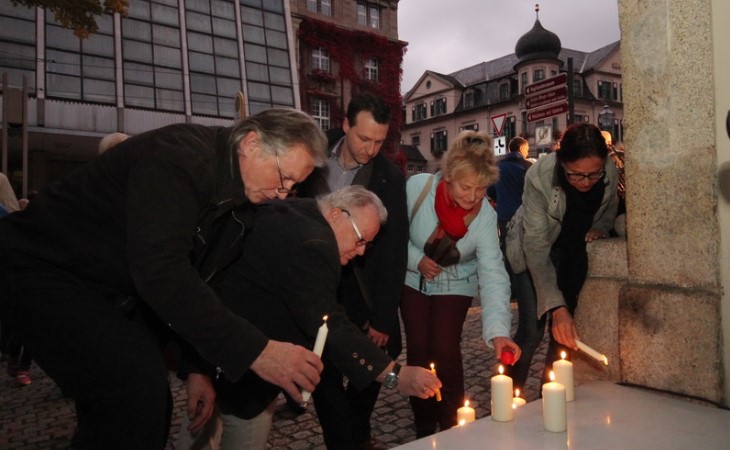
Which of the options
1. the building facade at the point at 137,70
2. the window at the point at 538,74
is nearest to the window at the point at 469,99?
the window at the point at 538,74

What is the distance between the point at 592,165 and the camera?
9.37ft

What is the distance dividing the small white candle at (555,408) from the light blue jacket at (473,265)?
73 centimetres

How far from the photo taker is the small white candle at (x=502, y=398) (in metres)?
2.28

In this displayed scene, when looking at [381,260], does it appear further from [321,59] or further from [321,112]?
[321,59]

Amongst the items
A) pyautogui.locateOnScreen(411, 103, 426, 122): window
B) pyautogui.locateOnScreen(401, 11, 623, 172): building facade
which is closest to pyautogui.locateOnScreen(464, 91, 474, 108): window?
pyautogui.locateOnScreen(401, 11, 623, 172): building facade

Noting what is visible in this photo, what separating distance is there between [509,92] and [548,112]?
130ft

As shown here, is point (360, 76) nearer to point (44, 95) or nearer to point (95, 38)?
point (95, 38)

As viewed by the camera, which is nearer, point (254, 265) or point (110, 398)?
point (110, 398)

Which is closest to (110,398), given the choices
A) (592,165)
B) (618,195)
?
(592,165)

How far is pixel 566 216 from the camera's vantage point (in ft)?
10.1

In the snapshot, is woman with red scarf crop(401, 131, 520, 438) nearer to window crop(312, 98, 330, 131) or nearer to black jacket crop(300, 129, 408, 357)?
black jacket crop(300, 129, 408, 357)

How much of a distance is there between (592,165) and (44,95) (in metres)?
18.1

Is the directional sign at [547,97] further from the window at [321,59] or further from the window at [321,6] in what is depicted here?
the window at [321,6]

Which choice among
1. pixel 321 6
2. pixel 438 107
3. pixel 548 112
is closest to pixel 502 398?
pixel 548 112
